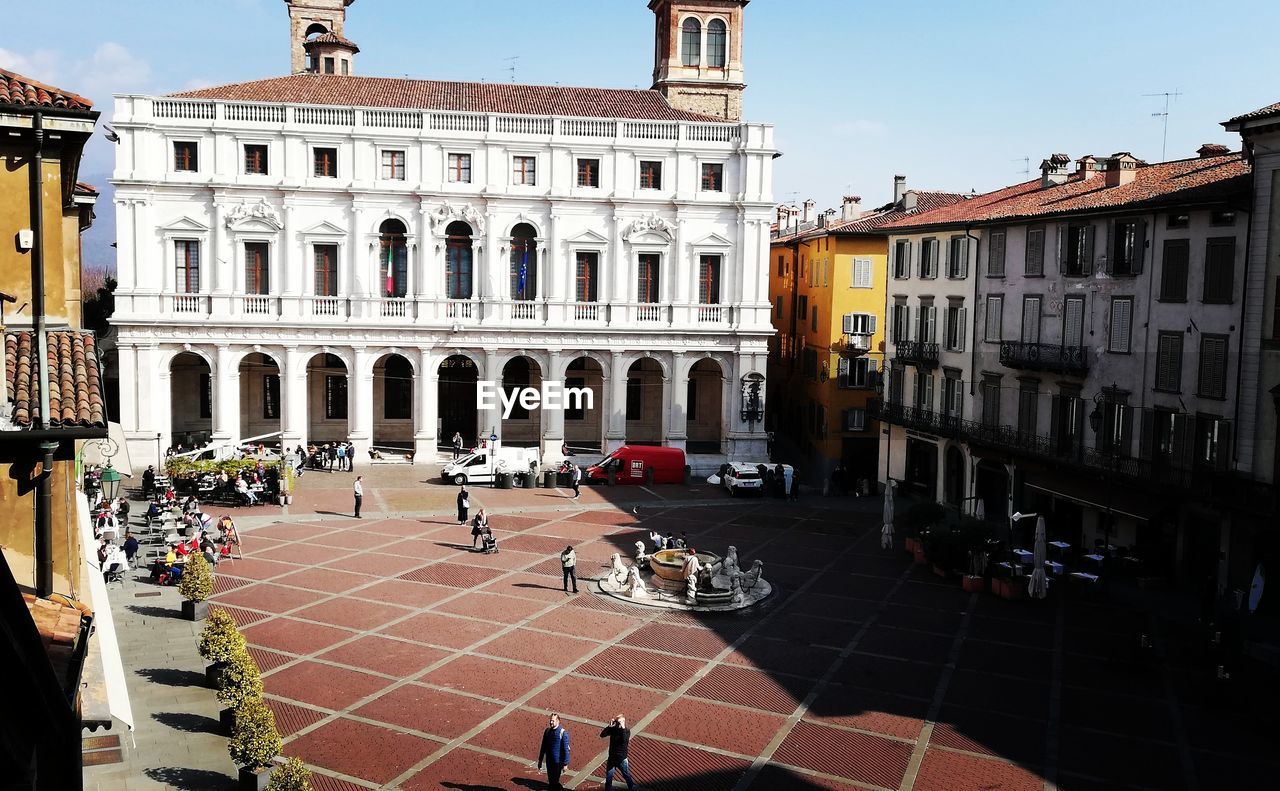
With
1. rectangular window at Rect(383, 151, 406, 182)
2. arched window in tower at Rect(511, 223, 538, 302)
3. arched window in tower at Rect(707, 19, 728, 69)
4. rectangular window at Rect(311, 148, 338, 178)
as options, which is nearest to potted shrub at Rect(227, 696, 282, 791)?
arched window in tower at Rect(511, 223, 538, 302)

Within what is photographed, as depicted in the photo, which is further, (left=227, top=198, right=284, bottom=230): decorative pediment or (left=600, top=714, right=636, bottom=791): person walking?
(left=227, top=198, right=284, bottom=230): decorative pediment

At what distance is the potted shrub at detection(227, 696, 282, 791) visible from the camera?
17750mm

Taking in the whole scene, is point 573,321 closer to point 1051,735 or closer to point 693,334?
point 693,334

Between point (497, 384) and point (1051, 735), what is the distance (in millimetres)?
36941

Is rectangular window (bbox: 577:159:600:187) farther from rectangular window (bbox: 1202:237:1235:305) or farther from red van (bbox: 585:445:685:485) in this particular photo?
rectangular window (bbox: 1202:237:1235:305)

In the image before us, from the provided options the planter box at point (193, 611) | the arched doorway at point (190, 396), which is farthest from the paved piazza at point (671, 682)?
the arched doorway at point (190, 396)

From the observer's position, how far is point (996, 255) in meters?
43.7

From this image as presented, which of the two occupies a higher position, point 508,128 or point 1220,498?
point 508,128

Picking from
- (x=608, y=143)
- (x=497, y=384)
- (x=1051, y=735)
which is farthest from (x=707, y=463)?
(x=1051, y=735)

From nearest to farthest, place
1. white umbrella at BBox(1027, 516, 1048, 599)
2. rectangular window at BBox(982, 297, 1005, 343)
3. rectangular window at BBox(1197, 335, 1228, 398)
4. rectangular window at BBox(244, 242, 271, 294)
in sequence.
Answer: rectangular window at BBox(1197, 335, 1228, 398) < white umbrella at BBox(1027, 516, 1048, 599) < rectangular window at BBox(982, 297, 1005, 343) < rectangular window at BBox(244, 242, 271, 294)

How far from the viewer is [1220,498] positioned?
30.2m

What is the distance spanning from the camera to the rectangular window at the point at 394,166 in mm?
53531

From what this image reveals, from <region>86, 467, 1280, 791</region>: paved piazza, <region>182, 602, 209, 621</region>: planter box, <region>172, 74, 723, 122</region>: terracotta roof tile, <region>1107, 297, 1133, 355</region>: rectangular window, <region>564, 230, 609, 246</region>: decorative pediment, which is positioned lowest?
<region>86, 467, 1280, 791</region>: paved piazza

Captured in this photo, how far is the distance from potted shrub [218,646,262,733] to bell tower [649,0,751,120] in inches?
1915
